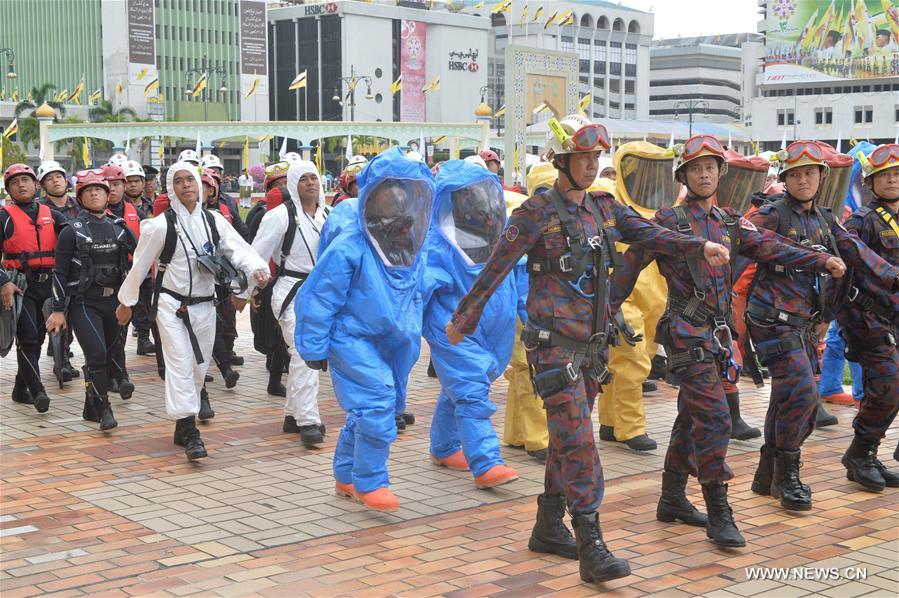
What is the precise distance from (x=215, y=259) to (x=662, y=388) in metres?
4.47

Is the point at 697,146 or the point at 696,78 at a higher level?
the point at 696,78

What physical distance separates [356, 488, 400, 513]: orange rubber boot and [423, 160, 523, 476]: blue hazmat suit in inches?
26.3

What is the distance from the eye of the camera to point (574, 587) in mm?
5285

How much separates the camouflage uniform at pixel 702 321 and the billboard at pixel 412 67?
129593mm

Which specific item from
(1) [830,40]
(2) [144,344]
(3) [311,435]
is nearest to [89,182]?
(3) [311,435]

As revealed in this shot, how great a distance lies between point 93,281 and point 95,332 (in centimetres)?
39

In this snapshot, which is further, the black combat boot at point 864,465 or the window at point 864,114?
the window at point 864,114

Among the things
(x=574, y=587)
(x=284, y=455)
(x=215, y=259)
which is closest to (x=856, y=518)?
(x=574, y=587)

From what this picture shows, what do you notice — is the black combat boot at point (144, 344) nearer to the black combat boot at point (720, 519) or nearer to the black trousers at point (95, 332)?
the black trousers at point (95, 332)

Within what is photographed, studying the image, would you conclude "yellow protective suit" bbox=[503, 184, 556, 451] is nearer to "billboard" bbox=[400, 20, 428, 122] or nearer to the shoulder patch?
the shoulder patch

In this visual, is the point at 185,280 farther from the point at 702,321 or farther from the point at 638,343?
the point at 702,321

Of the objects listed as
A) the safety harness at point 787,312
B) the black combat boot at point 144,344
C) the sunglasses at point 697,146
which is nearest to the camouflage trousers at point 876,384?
the safety harness at point 787,312

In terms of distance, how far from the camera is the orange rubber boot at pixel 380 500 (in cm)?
646

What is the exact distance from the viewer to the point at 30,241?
32.5 feet
